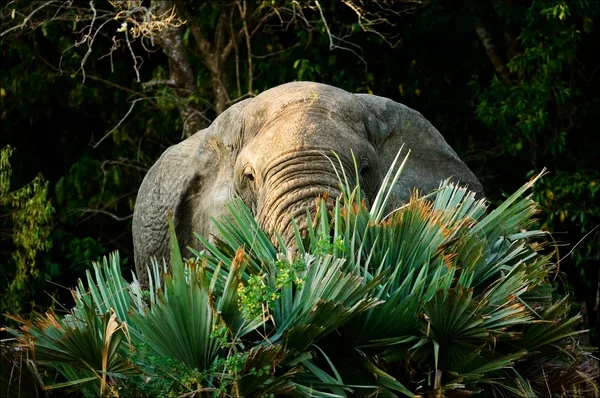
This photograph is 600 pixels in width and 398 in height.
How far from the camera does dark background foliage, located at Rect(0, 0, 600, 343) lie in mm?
10469

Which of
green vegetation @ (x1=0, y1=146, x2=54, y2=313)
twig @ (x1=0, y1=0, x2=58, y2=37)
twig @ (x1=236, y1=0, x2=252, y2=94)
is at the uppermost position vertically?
twig @ (x1=0, y1=0, x2=58, y2=37)

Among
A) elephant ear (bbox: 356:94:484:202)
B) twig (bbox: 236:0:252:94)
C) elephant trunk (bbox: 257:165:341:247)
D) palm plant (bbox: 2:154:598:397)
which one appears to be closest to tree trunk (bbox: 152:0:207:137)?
twig (bbox: 236:0:252:94)

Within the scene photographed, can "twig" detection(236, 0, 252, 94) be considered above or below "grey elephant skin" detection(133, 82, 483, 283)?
below

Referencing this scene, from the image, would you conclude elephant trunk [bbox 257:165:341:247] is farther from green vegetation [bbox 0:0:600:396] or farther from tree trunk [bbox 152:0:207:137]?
tree trunk [bbox 152:0:207:137]

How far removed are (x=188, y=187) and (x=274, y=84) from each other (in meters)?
4.24

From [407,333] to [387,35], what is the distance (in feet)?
22.8

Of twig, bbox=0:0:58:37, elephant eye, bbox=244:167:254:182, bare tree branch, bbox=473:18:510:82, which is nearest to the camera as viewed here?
elephant eye, bbox=244:167:254:182

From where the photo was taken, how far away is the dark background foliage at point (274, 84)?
10469 millimetres

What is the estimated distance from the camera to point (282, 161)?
19.3 feet

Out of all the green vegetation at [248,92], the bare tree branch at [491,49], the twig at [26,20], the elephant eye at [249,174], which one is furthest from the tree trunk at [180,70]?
the elephant eye at [249,174]

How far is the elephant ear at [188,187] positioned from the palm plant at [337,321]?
4.44 ft

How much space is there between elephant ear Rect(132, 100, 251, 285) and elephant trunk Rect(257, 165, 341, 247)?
0.68 metres

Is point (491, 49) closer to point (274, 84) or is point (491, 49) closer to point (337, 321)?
point (274, 84)

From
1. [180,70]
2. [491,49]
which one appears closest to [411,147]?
A: [180,70]
